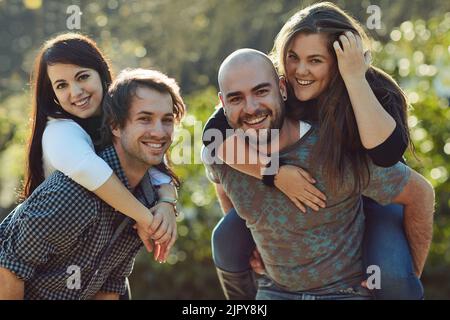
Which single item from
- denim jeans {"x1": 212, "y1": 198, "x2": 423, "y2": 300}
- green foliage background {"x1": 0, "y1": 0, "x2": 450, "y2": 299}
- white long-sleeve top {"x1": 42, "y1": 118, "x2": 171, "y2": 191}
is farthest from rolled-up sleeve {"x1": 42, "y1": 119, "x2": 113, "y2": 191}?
green foliage background {"x1": 0, "y1": 0, "x2": 450, "y2": 299}

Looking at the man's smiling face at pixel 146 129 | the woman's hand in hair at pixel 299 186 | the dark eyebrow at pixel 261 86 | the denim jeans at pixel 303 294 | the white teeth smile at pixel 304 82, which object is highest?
the white teeth smile at pixel 304 82

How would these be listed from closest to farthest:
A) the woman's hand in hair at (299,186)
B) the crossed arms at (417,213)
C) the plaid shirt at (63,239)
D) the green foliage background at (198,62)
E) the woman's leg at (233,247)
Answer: the plaid shirt at (63,239) < the woman's hand in hair at (299,186) < the crossed arms at (417,213) < the woman's leg at (233,247) < the green foliage background at (198,62)

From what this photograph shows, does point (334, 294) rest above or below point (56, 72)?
below

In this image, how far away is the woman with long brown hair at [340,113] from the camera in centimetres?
310

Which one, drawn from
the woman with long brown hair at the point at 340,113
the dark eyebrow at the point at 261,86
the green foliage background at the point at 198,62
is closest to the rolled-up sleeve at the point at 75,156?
the woman with long brown hair at the point at 340,113

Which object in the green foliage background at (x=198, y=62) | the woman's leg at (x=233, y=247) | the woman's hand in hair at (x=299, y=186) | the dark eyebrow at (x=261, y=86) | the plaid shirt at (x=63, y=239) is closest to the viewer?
the plaid shirt at (x=63, y=239)

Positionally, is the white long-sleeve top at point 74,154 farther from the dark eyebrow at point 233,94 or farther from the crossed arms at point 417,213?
the crossed arms at point 417,213

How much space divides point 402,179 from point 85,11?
7795 millimetres

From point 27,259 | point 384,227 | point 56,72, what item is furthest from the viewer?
point 384,227

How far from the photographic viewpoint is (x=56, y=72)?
335cm

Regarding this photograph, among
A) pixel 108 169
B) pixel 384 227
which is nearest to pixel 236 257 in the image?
pixel 384 227

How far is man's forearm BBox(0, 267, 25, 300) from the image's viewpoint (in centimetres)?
300

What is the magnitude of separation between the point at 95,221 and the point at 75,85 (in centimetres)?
60

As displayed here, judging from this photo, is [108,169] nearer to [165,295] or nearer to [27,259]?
[27,259]
